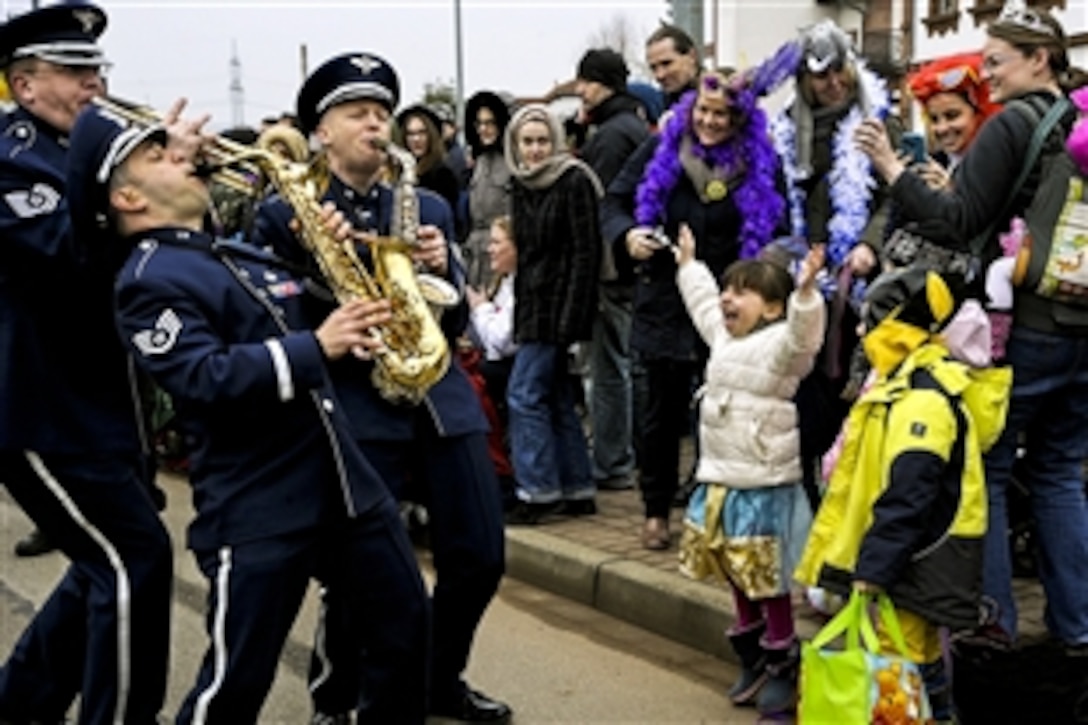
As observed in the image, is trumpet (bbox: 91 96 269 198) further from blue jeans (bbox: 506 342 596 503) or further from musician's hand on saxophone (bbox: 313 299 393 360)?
blue jeans (bbox: 506 342 596 503)

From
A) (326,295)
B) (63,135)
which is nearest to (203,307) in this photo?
(326,295)

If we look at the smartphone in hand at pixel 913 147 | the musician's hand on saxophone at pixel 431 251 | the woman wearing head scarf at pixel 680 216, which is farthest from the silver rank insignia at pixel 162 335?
the smartphone in hand at pixel 913 147

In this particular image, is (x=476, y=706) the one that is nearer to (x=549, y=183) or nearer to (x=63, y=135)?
(x=63, y=135)

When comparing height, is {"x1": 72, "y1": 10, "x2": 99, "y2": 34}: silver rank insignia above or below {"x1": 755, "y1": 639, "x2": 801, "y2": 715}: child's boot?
above

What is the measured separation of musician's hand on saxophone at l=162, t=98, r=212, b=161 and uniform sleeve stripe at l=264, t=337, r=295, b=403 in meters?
0.62

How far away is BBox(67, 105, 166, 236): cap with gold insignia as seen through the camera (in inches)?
135

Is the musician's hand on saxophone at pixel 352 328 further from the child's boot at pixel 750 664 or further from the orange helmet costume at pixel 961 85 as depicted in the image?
the orange helmet costume at pixel 961 85

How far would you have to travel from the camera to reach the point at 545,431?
21.5 feet

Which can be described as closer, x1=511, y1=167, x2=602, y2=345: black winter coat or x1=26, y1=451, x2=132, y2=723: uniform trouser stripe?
x1=26, y1=451, x2=132, y2=723: uniform trouser stripe

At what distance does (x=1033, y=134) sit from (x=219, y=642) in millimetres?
2868

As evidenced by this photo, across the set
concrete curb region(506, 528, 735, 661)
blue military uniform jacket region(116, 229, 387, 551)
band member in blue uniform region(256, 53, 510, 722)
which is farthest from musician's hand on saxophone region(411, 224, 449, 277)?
concrete curb region(506, 528, 735, 661)

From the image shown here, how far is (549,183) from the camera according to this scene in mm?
6477

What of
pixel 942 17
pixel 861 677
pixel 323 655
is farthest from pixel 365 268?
pixel 942 17

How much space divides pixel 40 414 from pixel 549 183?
314 centimetres
